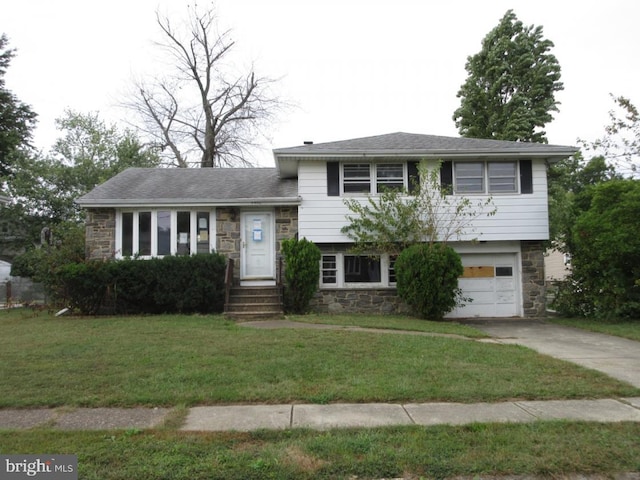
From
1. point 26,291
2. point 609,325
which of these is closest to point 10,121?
point 26,291

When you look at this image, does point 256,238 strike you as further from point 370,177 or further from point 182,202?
point 370,177

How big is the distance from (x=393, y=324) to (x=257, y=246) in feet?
16.1

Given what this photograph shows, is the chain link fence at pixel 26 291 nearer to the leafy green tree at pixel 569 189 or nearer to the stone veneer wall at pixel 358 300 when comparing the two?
the stone veneer wall at pixel 358 300

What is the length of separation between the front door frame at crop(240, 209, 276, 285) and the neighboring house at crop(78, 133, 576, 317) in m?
0.03

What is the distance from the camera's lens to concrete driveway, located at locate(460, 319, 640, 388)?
6.10 meters

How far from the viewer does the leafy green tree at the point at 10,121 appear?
25.5 m

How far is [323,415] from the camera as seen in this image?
4.08 meters

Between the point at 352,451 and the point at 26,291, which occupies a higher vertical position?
the point at 26,291

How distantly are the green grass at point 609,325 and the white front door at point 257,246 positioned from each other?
26.7ft

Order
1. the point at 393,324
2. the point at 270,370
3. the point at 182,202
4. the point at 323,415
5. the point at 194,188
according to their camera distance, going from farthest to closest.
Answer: the point at 194,188 < the point at 182,202 < the point at 393,324 < the point at 270,370 < the point at 323,415

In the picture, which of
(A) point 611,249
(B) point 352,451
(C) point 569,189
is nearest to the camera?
(B) point 352,451

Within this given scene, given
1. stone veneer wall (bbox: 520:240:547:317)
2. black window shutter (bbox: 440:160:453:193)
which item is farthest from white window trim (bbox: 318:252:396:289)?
stone veneer wall (bbox: 520:240:547:317)

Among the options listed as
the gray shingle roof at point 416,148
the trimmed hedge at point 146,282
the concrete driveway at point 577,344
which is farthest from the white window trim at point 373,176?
the concrete driveway at point 577,344

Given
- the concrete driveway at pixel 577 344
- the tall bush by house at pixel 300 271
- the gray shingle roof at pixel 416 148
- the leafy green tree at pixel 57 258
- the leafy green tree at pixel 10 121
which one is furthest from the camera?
the leafy green tree at pixel 10 121
